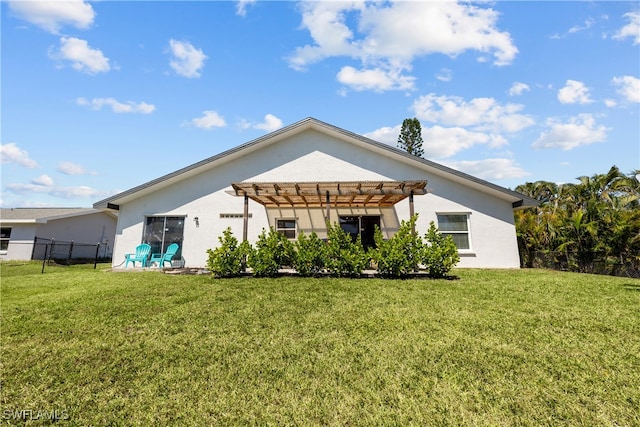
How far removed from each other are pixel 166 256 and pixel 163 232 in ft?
3.94

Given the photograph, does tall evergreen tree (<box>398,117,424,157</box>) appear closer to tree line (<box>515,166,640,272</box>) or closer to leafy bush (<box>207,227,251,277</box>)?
tree line (<box>515,166,640,272</box>)

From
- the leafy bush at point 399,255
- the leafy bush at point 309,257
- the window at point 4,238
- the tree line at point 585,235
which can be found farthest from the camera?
the window at point 4,238

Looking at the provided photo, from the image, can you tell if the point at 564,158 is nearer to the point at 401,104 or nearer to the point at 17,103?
the point at 401,104

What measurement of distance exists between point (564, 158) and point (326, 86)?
461 inches

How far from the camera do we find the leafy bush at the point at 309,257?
8891mm

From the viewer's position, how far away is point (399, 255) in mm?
8648

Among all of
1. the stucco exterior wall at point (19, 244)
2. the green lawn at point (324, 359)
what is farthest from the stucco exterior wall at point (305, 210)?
the stucco exterior wall at point (19, 244)

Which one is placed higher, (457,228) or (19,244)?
(457,228)

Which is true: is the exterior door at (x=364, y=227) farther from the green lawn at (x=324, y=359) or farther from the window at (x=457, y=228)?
the green lawn at (x=324, y=359)

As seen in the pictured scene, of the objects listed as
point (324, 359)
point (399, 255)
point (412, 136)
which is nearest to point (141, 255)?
point (399, 255)

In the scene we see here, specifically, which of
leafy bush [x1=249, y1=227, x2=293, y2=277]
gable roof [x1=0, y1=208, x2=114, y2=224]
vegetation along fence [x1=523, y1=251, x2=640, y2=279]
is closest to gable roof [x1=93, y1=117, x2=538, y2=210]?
vegetation along fence [x1=523, y1=251, x2=640, y2=279]

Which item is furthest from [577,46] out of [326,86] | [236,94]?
[236,94]

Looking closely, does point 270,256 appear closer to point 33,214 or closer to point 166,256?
point 166,256

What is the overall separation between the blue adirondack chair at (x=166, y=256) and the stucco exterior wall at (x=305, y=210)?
42 cm
